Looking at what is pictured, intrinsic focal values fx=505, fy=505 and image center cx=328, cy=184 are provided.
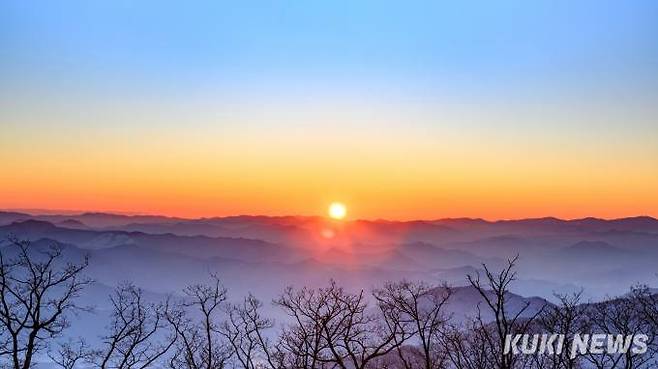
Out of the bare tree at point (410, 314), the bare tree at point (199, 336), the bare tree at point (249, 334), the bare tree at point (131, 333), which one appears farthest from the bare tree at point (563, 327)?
the bare tree at point (131, 333)

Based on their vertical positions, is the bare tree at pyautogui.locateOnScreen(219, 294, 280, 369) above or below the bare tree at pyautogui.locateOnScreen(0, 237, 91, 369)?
below

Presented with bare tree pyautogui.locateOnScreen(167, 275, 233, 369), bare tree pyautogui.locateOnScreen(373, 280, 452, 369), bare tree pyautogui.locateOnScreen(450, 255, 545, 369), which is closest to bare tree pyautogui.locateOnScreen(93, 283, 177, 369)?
bare tree pyautogui.locateOnScreen(167, 275, 233, 369)

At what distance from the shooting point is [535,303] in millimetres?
141750

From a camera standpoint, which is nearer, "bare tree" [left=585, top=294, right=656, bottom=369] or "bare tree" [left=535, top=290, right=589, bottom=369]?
"bare tree" [left=535, top=290, right=589, bottom=369]

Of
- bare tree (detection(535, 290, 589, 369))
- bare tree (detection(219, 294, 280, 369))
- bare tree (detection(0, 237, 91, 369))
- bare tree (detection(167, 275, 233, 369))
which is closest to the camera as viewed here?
bare tree (detection(0, 237, 91, 369))

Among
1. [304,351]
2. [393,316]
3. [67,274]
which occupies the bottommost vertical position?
[304,351]

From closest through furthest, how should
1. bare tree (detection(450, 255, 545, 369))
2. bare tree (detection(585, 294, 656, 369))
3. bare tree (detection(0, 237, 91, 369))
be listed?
bare tree (detection(450, 255, 545, 369)) < bare tree (detection(0, 237, 91, 369)) < bare tree (detection(585, 294, 656, 369))

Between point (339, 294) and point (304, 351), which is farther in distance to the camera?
point (339, 294)

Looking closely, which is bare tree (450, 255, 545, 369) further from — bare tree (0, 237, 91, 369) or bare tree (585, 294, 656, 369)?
bare tree (0, 237, 91, 369)

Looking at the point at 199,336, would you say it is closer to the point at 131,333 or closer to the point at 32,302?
the point at 131,333

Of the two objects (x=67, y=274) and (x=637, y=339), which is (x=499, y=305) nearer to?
(x=637, y=339)

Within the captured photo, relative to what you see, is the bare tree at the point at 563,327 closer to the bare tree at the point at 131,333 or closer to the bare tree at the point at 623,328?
the bare tree at the point at 623,328

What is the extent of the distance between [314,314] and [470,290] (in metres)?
155

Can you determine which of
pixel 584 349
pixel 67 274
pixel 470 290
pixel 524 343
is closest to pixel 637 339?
pixel 584 349
